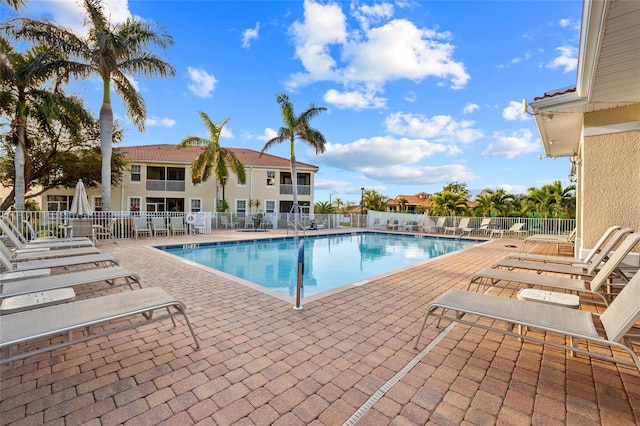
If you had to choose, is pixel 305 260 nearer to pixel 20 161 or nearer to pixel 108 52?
pixel 108 52

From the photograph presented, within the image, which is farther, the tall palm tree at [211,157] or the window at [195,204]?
the window at [195,204]

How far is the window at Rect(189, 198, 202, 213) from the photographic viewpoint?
24203 millimetres

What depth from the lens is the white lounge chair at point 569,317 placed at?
201 centimetres

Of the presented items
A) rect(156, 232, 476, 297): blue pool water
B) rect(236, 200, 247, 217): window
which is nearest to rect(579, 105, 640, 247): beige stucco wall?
rect(156, 232, 476, 297): blue pool water

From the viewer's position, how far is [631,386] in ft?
7.38

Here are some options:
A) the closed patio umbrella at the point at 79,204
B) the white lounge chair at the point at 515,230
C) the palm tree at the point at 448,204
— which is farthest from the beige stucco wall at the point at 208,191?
the white lounge chair at the point at 515,230

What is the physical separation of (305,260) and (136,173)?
1956cm

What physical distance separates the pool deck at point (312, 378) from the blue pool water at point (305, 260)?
2581mm

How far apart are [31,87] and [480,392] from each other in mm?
19082

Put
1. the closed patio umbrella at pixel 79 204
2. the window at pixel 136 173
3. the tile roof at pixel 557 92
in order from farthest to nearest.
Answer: the window at pixel 136 173 < the closed patio umbrella at pixel 79 204 < the tile roof at pixel 557 92

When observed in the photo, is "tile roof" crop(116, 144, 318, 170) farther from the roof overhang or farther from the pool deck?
the pool deck

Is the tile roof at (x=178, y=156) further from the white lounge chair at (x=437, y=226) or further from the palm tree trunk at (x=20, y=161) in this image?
the white lounge chair at (x=437, y=226)

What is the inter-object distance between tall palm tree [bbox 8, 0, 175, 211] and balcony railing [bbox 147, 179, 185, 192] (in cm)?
1112

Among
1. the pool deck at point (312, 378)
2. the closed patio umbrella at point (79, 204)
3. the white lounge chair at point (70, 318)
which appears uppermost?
the closed patio umbrella at point (79, 204)
